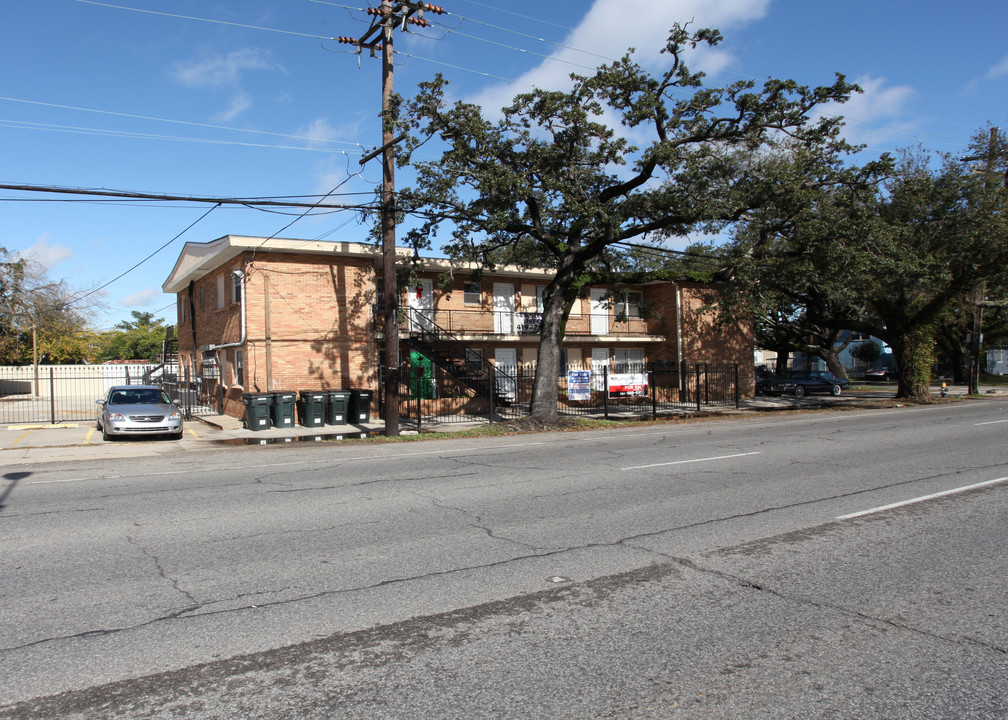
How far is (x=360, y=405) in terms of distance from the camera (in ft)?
68.9

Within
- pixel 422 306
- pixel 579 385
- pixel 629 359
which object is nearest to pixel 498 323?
pixel 422 306

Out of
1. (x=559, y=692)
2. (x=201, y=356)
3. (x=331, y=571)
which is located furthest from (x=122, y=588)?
(x=201, y=356)

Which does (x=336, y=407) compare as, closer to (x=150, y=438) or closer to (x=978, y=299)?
(x=150, y=438)

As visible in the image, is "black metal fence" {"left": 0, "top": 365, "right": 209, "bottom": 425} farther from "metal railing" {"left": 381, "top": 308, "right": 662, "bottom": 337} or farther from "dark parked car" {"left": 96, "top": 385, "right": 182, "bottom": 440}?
"metal railing" {"left": 381, "top": 308, "right": 662, "bottom": 337}

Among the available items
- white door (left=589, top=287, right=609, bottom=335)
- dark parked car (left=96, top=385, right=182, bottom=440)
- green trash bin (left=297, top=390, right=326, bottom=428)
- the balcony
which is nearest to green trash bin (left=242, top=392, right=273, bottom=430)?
green trash bin (left=297, top=390, right=326, bottom=428)

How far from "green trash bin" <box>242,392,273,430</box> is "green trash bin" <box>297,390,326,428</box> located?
1.16 metres

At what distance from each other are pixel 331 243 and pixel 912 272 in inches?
779

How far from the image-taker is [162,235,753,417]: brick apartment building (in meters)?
21.8

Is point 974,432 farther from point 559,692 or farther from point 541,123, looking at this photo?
point 559,692

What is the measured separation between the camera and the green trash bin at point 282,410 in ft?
66.0

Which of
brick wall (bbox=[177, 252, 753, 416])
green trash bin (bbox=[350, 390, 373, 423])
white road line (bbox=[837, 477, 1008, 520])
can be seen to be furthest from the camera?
brick wall (bbox=[177, 252, 753, 416])

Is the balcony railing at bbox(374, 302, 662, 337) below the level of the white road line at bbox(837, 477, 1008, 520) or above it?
above

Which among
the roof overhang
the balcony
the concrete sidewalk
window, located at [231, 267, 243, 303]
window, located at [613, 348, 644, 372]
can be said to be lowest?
the concrete sidewalk

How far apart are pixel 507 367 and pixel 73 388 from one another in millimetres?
30008
